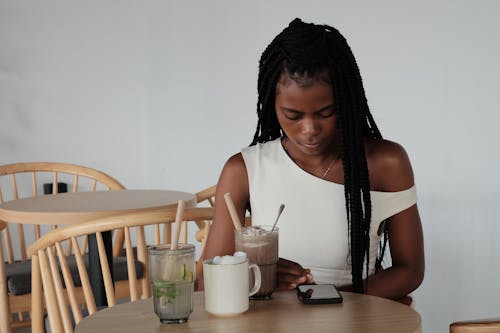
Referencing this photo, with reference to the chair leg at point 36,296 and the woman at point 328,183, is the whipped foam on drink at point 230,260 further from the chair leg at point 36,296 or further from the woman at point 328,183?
the chair leg at point 36,296

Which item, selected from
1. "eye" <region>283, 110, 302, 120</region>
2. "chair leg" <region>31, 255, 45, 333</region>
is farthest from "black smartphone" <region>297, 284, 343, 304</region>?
"chair leg" <region>31, 255, 45, 333</region>

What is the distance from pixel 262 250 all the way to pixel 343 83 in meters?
0.41

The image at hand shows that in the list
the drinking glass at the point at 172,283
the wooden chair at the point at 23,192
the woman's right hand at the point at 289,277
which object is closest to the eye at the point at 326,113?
the woman's right hand at the point at 289,277

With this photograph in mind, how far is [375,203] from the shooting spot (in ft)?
4.92

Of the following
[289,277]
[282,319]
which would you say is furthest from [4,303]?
[282,319]

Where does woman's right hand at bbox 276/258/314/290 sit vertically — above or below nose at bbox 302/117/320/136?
below

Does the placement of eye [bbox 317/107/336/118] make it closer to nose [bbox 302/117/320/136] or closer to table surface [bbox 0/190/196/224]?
nose [bbox 302/117/320/136]

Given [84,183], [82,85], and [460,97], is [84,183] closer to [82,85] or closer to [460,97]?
[82,85]

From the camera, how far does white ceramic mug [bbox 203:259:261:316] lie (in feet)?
3.59

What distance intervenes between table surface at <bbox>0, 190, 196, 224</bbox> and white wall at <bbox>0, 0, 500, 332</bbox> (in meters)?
1.10

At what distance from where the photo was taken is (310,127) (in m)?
1.35

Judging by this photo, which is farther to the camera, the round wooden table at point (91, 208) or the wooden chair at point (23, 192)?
the wooden chair at point (23, 192)

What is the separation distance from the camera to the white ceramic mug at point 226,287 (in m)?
1.09

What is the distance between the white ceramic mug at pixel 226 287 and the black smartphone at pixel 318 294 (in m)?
0.11
